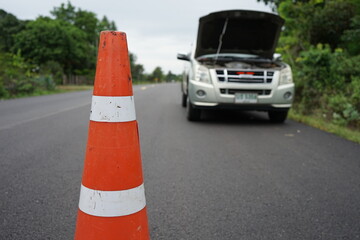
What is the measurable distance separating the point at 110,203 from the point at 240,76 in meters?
4.68

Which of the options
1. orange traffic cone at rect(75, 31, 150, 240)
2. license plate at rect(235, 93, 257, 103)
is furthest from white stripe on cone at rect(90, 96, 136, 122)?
license plate at rect(235, 93, 257, 103)

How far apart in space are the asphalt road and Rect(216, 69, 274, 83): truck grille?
3.95 ft

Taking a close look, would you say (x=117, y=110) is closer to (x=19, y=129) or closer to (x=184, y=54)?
(x=19, y=129)

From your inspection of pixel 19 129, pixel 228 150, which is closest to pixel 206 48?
pixel 228 150

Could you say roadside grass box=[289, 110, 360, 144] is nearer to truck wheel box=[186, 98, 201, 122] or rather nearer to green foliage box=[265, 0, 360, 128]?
green foliage box=[265, 0, 360, 128]

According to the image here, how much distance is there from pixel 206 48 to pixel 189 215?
5687 mm

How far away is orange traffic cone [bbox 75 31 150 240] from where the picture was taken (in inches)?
56.3

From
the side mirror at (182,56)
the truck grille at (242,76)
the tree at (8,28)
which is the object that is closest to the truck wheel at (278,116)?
the truck grille at (242,76)

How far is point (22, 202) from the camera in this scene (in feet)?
7.43

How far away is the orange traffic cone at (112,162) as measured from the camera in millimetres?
1431

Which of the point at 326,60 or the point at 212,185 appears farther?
the point at 326,60

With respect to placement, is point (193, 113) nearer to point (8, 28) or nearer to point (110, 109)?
point (110, 109)

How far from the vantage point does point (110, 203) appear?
56.1 inches

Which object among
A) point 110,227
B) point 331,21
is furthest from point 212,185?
point 331,21
